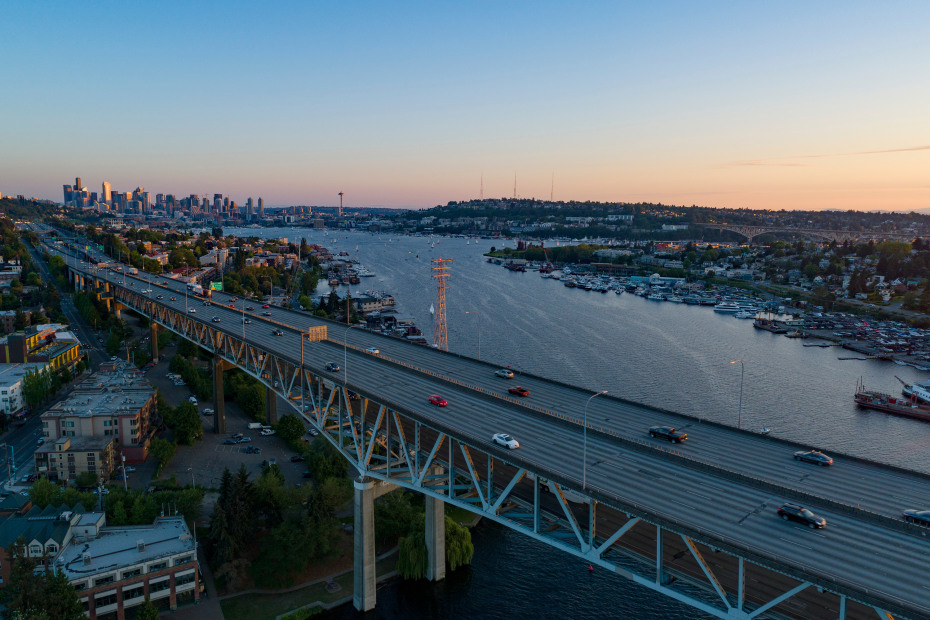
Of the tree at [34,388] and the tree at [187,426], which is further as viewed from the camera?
the tree at [34,388]

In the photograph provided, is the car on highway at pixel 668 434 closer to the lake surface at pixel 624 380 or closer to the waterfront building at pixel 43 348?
the lake surface at pixel 624 380

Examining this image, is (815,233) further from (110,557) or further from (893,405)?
(110,557)

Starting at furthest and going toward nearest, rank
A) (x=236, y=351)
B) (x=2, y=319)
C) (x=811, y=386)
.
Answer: (x=2, y=319) → (x=811, y=386) → (x=236, y=351)

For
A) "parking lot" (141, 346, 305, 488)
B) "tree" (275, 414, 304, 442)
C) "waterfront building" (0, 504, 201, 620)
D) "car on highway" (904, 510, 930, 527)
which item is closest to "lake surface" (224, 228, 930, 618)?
"waterfront building" (0, 504, 201, 620)

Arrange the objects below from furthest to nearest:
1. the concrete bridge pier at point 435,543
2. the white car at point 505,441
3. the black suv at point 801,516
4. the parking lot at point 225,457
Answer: the parking lot at point 225,457 < the concrete bridge pier at point 435,543 < the white car at point 505,441 < the black suv at point 801,516

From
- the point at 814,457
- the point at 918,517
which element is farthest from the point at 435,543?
the point at 918,517

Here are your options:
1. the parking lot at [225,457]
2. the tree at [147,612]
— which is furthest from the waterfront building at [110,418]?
the tree at [147,612]

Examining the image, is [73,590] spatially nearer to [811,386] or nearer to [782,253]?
[811,386]

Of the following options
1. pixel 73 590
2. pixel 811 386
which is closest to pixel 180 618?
pixel 73 590
